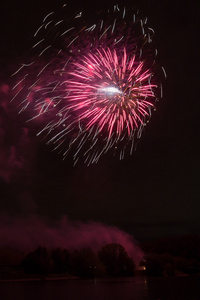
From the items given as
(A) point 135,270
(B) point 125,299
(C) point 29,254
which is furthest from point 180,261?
(B) point 125,299

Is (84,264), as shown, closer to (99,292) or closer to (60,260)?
(60,260)

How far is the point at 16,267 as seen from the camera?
84.2 metres

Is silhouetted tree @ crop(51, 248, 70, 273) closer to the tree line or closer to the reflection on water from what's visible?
the tree line

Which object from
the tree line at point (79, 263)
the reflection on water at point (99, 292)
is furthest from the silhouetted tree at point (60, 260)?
the reflection on water at point (99, 292)

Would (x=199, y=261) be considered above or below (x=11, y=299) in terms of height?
above

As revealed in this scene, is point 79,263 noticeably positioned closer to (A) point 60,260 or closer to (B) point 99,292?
(A) point 60,260

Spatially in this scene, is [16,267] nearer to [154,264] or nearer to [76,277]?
[76,277]

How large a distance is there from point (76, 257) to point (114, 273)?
69.9ft

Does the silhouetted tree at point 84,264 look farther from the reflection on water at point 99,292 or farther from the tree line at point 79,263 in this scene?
the reflection on water at point 99,292

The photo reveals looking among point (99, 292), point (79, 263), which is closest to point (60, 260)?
point (79, 263)

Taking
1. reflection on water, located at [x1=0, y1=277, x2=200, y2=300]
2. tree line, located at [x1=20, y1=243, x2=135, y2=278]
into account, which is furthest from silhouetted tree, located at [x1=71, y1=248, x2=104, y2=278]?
reflection on water, located at [x1=0, y1=277, x2=200, y2=300]

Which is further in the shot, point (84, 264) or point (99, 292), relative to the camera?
point (84, 264)

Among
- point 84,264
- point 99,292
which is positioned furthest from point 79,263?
point 99,292

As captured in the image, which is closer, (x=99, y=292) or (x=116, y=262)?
(x=99, y=292)
